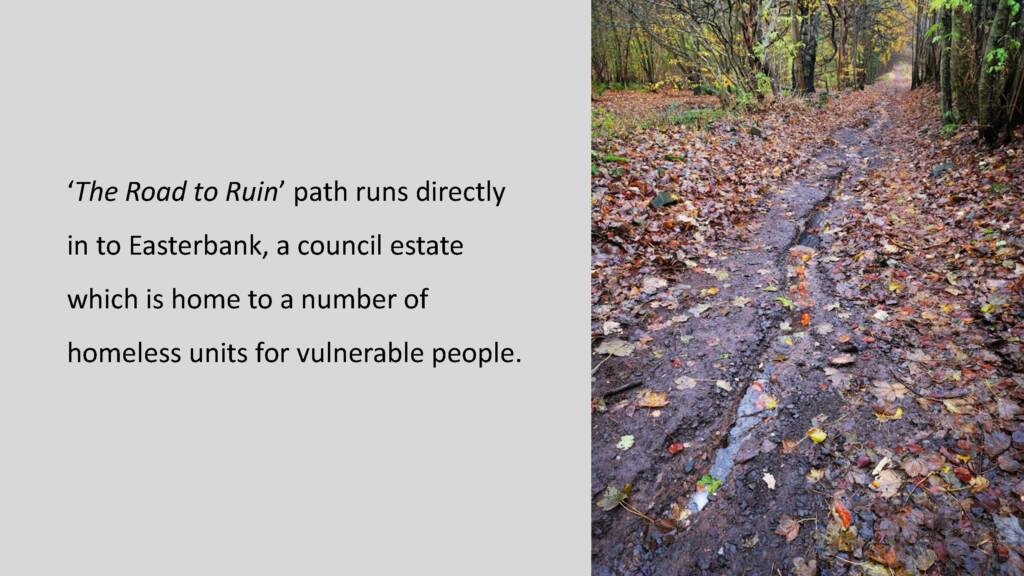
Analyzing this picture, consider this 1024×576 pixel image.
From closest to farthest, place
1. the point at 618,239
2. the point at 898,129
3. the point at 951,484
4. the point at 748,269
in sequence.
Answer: the point at 951,484, the point at 748,269, the point at 618,239, the point at 898,129

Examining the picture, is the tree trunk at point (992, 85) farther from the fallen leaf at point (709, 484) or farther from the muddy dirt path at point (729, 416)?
the fallen leaf at point (709, 484)

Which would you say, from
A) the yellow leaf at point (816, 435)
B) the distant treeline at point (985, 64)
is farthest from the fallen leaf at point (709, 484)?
the distant treeline at point (985, 64)

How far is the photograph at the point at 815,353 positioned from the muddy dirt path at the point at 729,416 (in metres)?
0.01

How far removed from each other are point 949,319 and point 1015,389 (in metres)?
0.84

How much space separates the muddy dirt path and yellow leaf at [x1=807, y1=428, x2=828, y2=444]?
30 millimetres

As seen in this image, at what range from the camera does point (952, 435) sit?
Answer: 8.85 ft

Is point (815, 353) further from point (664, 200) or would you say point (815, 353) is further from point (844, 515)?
point (664, 200)

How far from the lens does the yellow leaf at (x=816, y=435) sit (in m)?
2.76

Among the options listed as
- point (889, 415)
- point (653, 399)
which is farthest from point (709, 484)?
point (889, 415)

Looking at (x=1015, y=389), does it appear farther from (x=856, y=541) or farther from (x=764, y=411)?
(x=856, y=541)

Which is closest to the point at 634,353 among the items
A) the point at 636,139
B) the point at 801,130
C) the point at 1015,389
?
the point at 1015,389

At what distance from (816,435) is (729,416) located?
41 centimetres

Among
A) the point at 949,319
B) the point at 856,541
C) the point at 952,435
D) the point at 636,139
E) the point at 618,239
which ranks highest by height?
the point at 636,139

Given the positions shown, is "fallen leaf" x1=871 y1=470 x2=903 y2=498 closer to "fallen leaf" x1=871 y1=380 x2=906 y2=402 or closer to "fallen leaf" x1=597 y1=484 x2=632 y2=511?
→ "fallen leaf" x1=871 y1=380 x2=906 y2=402
